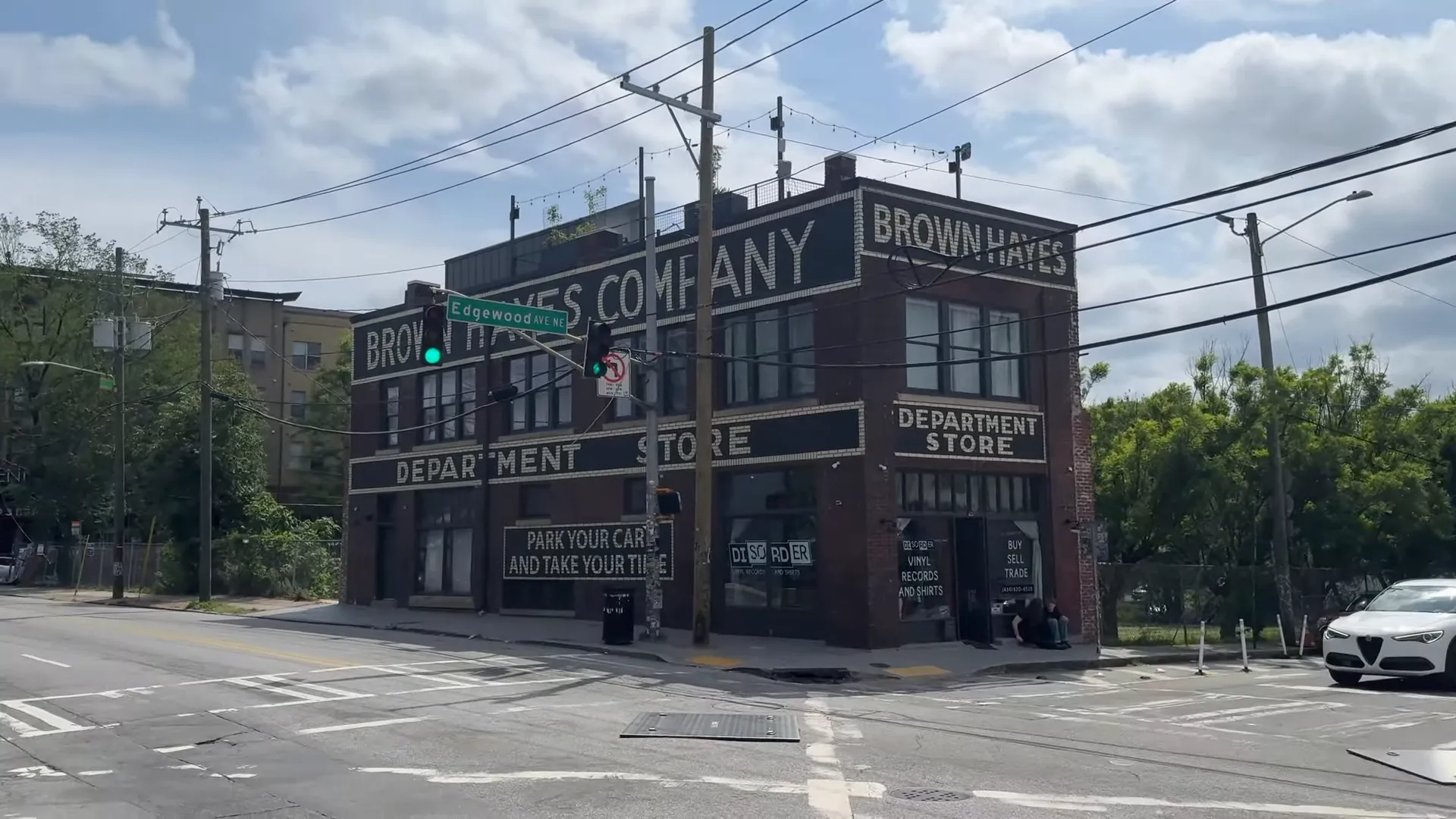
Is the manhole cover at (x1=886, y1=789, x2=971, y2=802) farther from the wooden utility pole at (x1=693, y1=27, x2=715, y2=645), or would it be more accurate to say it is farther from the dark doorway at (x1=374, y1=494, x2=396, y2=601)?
the dark doorway at (x1=374, y1=494, x2=396, y2=601)

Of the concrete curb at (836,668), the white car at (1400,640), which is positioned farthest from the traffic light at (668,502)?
the white car at (1400,640)

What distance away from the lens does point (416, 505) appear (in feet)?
118

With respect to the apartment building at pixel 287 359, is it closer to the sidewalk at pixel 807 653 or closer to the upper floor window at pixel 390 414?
the upper floor window at pixel 390 414

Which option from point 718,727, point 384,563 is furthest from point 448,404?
point 718,727

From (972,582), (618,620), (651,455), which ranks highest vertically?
(651,455)

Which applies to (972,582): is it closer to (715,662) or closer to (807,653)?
(807,653)

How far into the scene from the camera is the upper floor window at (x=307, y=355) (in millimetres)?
75000

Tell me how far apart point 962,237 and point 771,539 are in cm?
714

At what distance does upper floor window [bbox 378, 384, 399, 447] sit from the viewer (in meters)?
36.9

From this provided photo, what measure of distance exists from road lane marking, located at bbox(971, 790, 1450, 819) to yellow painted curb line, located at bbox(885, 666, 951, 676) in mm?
10889

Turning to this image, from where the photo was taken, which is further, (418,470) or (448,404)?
(418,470)

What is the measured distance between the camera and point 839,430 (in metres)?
24.4

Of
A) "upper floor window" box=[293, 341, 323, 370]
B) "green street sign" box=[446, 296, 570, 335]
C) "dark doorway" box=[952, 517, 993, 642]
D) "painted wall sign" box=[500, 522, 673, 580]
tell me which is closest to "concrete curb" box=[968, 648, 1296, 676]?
"dark doorway" box=[952, 517, 993, 642]

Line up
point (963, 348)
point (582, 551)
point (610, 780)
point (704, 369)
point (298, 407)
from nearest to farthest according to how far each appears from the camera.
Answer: point (610, 780) < point (704, 369) < point (963, 348) < point (582, 551) < point (298, 407)
